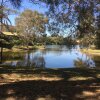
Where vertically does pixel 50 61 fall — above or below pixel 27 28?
below

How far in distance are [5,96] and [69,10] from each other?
33.5 feet

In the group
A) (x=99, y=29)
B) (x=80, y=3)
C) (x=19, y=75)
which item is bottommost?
(x=19, y=75)

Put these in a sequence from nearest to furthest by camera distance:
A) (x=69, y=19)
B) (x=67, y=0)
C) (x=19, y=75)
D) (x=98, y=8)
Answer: (x=19, y=75)
(x=67, y=0)
(x=98, y=8)
(x=69, y=19)

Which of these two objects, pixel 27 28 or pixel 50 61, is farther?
pixel 27 28

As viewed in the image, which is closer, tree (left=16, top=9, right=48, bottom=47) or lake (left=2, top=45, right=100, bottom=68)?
lake (left=2, top=45, right=100, bottom=68)

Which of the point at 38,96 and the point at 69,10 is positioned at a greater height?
the point at 69,10

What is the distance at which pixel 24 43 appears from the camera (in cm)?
7669

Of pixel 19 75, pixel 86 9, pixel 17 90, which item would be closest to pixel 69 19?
pixel 86 9

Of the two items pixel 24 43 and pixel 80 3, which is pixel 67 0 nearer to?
pixel 80 3

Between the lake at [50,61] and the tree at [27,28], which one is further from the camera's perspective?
the tree at [27,28]

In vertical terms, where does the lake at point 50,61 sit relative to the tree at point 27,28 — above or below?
below

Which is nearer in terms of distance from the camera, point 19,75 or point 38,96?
point 38,96

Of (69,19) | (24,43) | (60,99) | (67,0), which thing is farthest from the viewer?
(24,43)

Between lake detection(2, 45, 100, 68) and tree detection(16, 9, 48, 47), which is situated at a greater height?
tree detection(16, 9, 48, 47)
